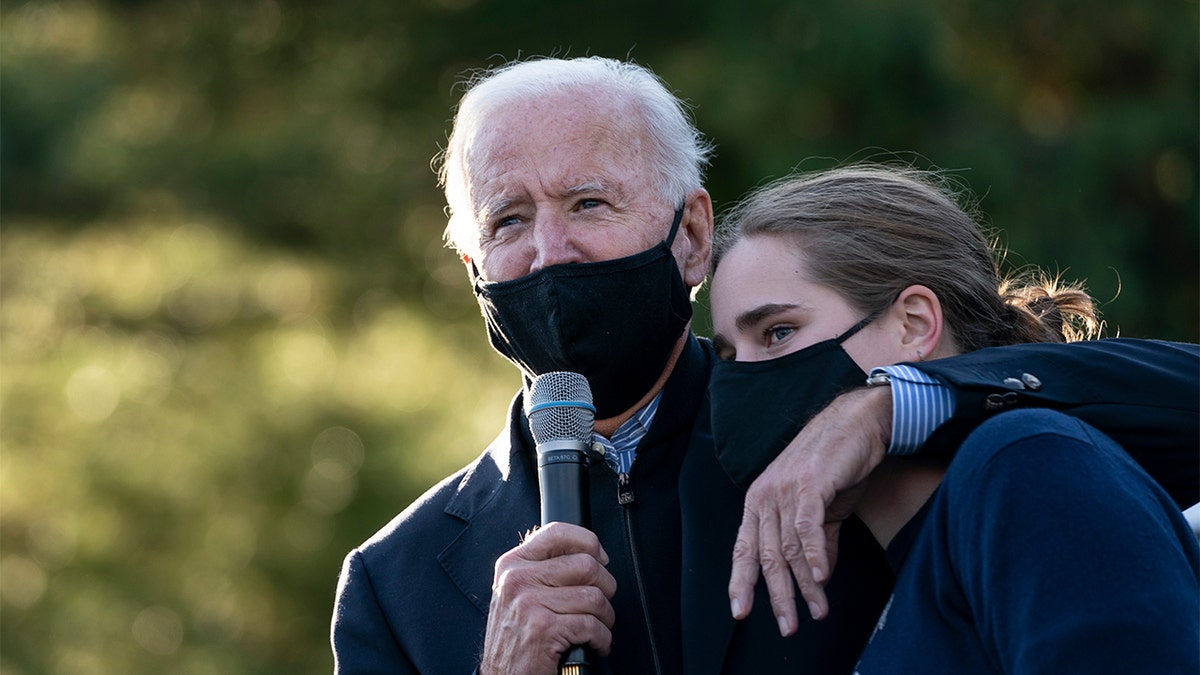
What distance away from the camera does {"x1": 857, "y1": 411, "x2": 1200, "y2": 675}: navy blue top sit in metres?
1.93

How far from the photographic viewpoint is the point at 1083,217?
8258 mm

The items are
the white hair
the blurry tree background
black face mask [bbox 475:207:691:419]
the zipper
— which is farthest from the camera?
the blurry tree background

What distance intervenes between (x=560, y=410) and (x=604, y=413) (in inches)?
23.3

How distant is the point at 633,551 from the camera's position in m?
3.20

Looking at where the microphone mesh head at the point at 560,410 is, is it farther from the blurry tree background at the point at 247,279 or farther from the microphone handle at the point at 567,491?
the blurry tree background at the point at 247,279

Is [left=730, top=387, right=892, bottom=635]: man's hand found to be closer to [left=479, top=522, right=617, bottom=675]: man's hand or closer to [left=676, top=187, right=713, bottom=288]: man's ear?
[left=479, top=522, right=617, bottom=675]: man's hand

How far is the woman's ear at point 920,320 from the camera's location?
2.75 meters

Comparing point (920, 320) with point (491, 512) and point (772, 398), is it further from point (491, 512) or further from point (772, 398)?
point (491, 512)

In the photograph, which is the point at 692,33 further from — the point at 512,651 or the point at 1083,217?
the point at 512,651

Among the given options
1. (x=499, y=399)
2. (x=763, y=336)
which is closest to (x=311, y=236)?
(x=499, y=399)

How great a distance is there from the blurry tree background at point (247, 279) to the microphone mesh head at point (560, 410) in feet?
19.9

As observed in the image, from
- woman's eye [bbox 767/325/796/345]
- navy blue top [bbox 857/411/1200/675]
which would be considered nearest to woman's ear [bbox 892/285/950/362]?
woman's eye [bbox 767/325/796/345]

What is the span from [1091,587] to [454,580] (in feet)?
5.68

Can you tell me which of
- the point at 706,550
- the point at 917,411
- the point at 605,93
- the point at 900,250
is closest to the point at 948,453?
the point at 917,411
